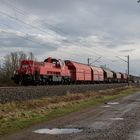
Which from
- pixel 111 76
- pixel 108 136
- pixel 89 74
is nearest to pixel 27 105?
pixel 108 136

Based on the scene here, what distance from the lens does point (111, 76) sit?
9538 cm

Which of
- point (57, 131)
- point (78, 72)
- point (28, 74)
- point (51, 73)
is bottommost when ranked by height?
point (57, 131)

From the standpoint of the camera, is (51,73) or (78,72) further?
(78,72)

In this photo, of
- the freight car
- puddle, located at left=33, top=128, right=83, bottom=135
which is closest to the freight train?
the freight car

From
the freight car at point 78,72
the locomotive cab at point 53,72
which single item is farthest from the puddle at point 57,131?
the freight car at point 78,72

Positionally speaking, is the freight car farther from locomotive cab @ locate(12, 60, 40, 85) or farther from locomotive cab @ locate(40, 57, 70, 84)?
locomotive cab @ locate(12, 60, 40, 85)

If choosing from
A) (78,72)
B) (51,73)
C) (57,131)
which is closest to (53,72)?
(51,73)

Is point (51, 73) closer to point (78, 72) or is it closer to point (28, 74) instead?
point (28, 74)

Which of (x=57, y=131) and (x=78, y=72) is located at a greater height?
(x=78, y=72)

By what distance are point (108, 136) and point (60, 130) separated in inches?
81.1

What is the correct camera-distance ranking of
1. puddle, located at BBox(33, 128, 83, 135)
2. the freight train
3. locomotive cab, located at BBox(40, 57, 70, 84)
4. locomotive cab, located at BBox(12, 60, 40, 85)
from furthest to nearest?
1. locomotive cab, located at BBox(40, 57, 70, 84)
2. the freight train
3. locomotive cab, located at BBox(12, 60, 40, 85)
4. puddle, located at BBox(33, 128, 83, 135)

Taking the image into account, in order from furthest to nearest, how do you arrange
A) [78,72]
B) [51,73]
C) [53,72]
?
1. [78,72]
2. [53,72]
3. [51,73]

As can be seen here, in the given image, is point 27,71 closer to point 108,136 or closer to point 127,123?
point 127,123

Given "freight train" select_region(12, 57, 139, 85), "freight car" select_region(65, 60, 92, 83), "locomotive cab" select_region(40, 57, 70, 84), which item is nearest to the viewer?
"freight train" select_region(12, 57, 139, 85)
